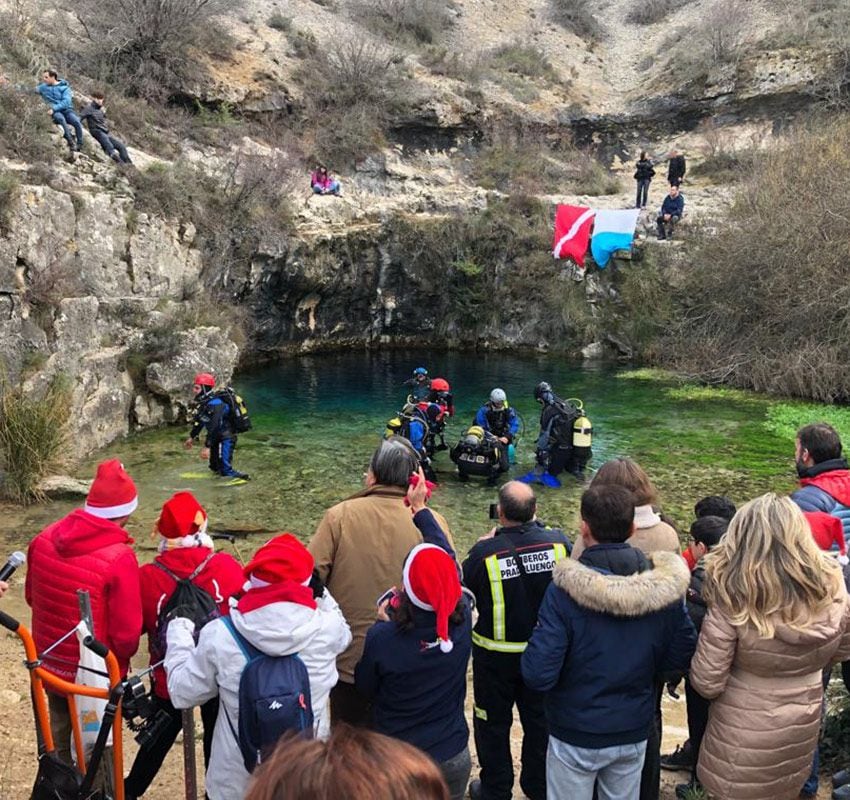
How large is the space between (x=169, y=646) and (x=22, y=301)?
972 centimetres

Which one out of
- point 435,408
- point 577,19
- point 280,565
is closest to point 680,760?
point 280,565

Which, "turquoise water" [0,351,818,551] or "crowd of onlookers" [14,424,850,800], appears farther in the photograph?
"turquoise water" [0,351,818,551]

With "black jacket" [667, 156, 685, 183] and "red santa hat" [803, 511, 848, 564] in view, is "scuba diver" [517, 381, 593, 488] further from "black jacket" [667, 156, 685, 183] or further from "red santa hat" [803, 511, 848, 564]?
"black jacket" [667, 156, 685, 183]

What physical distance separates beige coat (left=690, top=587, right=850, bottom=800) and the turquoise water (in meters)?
5.23

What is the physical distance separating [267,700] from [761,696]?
6.15 feet

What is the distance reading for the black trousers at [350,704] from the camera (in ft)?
11.3

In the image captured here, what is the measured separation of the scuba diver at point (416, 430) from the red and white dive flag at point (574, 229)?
13.9 m

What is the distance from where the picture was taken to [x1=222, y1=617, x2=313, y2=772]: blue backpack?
2.36 meters

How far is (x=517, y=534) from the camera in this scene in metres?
3.36

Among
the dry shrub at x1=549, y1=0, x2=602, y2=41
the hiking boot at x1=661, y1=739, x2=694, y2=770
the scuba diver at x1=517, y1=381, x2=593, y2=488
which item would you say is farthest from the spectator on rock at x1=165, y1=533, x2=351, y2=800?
the dry shrub at x1=549, y1=0, x2=602, y2=41

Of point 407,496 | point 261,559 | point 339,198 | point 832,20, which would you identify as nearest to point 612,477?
point 407,496

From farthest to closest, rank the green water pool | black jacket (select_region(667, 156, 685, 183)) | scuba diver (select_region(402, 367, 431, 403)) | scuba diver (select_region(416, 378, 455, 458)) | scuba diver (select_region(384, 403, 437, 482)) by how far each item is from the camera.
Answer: black jacket (select_region(667, 156, 685, 183)) → scuba diver (select_region(402, 367, 431, 403)) → scuba diver (select_region(416, 378, 455, 458)) → scuba diver (select_region(384, 403, 437, 482)) → the green water pool

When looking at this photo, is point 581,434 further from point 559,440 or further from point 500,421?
point 500,421

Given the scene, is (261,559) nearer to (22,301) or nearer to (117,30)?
(22,301)
